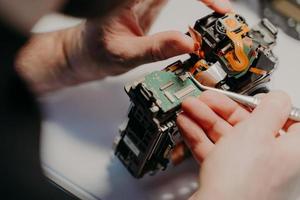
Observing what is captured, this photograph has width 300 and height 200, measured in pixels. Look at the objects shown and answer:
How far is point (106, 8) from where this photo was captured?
0.38 metres

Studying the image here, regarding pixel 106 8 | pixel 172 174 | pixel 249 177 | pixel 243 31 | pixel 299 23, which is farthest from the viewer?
pixel 299 23

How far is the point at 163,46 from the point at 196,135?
147mm

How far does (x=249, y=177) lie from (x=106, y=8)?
9.5 inches

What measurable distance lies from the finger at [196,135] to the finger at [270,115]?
0.20 ft

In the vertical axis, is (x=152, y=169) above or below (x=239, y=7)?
below

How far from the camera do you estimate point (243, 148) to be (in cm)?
50

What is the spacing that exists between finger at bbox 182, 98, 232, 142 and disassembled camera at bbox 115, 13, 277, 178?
0.08 ft

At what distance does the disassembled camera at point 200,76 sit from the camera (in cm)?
59

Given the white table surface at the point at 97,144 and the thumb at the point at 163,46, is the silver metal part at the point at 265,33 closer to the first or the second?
the thumb at the point at 163,46

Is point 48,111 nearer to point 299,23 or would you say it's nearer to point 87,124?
point 87,124

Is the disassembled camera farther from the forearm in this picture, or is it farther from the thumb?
the forearm

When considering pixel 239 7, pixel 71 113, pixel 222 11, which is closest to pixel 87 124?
pixel 71 113

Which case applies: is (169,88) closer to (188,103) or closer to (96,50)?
(188,103)

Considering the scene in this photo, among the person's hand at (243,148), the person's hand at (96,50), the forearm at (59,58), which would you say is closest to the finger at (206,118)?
the person's hand at (243,148)
